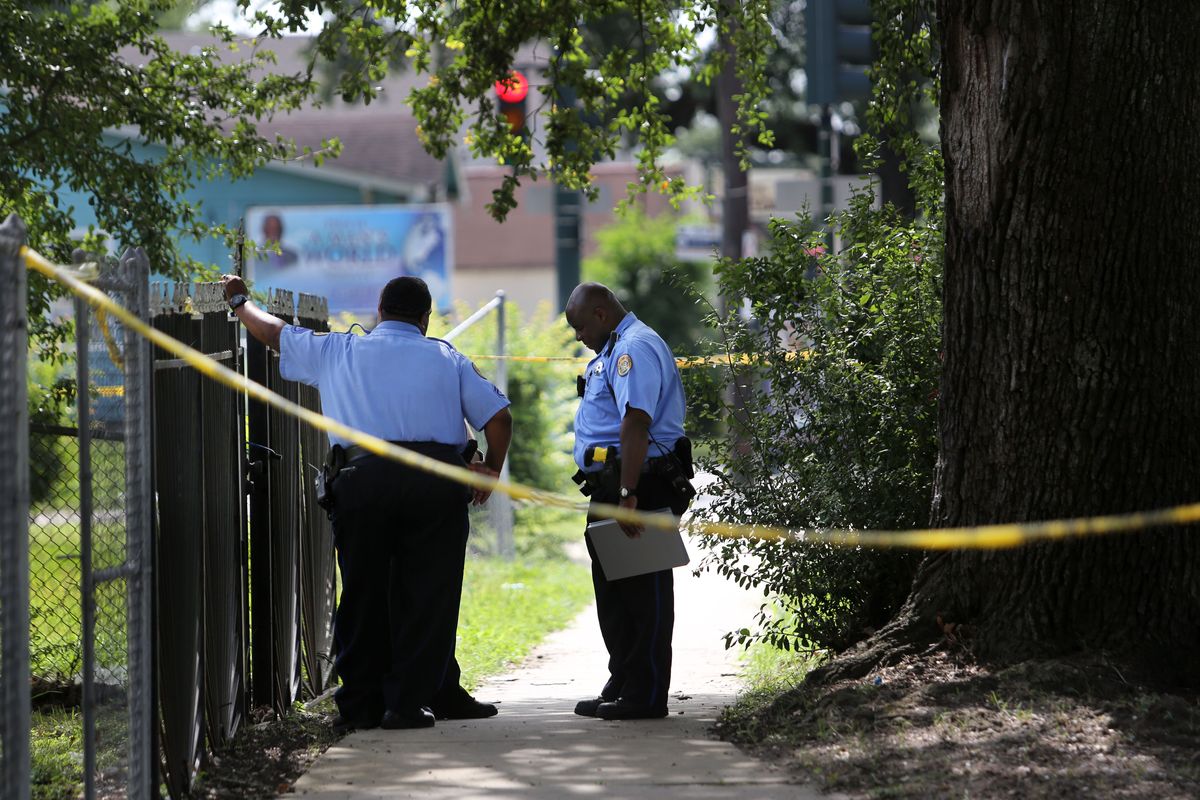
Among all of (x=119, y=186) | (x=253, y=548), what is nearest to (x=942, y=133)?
(x=253, y=548)

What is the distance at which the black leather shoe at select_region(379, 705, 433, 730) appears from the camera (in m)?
6.27

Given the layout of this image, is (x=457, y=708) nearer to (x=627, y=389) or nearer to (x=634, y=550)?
(x=634, y=550)

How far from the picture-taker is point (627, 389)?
21.0 ft

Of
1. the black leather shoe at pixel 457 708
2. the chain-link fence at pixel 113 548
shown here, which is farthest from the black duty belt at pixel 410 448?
the chain-link fence at pixel 113 548

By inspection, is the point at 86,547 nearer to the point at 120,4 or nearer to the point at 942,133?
the point at 942,133

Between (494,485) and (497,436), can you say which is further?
(497,436)

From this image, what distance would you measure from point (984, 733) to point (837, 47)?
830 cm

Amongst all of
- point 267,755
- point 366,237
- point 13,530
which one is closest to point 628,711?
point 267,755

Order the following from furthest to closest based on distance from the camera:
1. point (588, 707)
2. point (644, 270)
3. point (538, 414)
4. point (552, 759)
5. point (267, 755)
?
point (644, 270), point (538, 414), point (588, 707), point (267, 755), point (552, 759)

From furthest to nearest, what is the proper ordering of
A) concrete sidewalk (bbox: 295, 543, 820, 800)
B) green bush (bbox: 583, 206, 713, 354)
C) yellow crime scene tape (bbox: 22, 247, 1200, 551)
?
green bush (bbox: 583, 206, 713, 354) → concrete sidewalk (bbox: 295, 543, 820, 800) → yellow crime scene tape (bbox: 22, 247, 1200, 551)

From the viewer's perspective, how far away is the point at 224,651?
581cm

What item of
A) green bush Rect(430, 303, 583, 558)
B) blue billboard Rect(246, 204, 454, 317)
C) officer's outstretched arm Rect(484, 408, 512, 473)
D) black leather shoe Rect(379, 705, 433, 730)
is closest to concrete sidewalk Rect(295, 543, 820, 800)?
black leather shoe Rect(379, 705, 433, 730)

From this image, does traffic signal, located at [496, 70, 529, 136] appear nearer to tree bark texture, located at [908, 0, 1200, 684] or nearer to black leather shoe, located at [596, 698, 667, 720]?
black leather shoe, located at [596, 698, 667, 720]

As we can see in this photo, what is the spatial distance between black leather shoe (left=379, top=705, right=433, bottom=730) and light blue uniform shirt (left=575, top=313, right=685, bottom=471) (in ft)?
4.03
